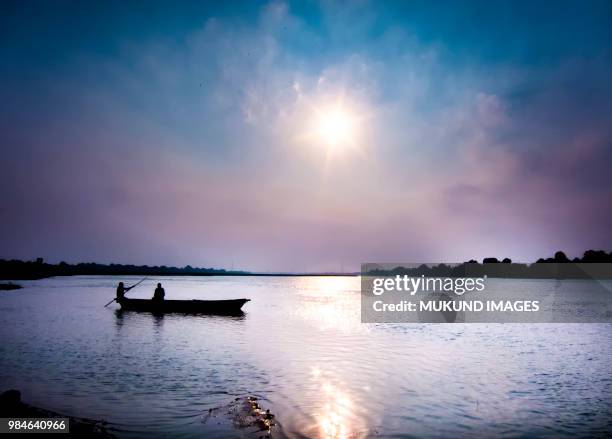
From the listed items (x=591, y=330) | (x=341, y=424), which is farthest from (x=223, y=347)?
(x=591, y=330)

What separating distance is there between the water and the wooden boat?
22.3 feet

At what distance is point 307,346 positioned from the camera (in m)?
26.9

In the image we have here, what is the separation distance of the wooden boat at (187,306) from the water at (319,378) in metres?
6.78

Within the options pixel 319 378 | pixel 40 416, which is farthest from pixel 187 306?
pixel 40 416

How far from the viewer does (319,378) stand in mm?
17781

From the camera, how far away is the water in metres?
12.1

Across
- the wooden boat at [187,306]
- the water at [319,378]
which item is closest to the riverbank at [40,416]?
the water at [319,378]

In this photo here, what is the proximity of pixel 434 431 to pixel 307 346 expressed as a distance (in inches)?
625

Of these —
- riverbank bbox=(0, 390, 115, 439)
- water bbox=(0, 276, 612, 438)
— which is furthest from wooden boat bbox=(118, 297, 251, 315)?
riverbank bbox=(0, 390, 115, 439)

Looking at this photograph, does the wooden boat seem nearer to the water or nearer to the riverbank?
the water

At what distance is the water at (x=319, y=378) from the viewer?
12.1 m

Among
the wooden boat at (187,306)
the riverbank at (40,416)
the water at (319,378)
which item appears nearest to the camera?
the riverbank at (40,416)

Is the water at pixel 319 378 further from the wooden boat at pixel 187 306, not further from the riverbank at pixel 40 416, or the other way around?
the wooden boat at pixel 187 306

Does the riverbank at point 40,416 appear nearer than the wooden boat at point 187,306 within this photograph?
Yes
